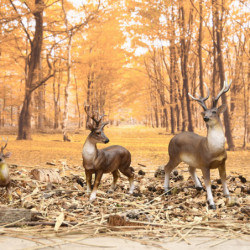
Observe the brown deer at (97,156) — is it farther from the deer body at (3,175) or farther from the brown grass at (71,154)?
the brown grass at (71,154)

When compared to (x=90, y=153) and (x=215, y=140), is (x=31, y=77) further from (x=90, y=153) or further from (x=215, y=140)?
(x=215, y=140)

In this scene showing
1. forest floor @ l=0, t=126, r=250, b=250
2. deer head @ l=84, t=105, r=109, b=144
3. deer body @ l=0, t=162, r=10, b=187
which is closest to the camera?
forest floor @ l=0, t=126, r=250, b=250

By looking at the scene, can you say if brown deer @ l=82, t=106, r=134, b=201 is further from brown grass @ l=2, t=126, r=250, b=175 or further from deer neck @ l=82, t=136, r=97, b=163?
brown grass @ l=2, t=126, r=250, b=175

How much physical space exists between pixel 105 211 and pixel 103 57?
901 centimetres

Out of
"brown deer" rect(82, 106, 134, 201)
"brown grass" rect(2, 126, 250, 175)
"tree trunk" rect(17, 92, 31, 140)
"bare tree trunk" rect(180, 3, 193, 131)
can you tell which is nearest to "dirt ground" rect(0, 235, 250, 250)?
"brown deer" rect(82, 106, 134, 201)

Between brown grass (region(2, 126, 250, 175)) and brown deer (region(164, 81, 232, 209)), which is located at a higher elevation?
brown deer (region(164, 81, 232, 209))

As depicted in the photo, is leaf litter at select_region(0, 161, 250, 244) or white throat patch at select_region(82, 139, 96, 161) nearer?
leaf litter at select_region(0, 161, 250, 244)

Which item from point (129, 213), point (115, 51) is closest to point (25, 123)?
point (115, 51)

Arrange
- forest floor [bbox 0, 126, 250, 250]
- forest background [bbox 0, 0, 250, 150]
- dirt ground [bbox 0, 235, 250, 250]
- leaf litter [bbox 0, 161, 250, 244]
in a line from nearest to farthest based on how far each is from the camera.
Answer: dirt ground [bbox 0, 235, 250, 250] → forest floor [bbox 0, 126, 250, 250] → leaf litter [bbox 0, 161, 250, 244] → forest background [bbox 0, 0, 250, 150]

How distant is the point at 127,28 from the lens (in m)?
8.62

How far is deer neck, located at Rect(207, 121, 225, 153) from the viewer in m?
2.40

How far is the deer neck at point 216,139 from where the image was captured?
7.89 feet

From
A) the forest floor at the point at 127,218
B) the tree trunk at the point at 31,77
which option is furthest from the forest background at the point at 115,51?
the forest floor at the point at 127,218

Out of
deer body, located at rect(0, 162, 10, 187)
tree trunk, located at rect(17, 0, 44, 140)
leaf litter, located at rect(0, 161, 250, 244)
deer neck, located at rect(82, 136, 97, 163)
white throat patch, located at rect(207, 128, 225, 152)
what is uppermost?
tree trunk, located at rect(17, 0, 44, 140)
